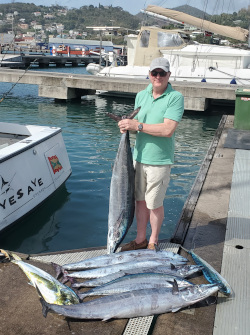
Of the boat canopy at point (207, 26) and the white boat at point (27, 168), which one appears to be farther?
the boat canopy at point (207, 26)

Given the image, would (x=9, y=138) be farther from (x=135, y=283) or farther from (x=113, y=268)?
(x=135, y=283)

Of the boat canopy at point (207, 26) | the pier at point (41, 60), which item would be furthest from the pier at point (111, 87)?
the pier at point (41, 60)

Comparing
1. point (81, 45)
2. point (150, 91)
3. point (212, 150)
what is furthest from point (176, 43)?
point (81, 45)

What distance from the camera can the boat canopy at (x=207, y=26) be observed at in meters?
24.6

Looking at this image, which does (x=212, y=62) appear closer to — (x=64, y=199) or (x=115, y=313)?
(x=64, y=199)

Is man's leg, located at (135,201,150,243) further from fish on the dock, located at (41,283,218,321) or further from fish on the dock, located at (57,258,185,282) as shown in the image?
fish on the dock, located at (41,283,218,321)

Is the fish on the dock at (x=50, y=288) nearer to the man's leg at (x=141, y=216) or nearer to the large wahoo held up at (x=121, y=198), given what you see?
the large wahoo held up at (x=121, y=198)

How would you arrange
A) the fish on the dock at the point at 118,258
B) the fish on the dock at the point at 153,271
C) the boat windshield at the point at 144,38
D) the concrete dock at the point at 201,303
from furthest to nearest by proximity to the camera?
1. the boat windshield at the point at 144,38
2. the fish on the dock at the point at 118,258
3. the fish on the dock at the point at 153,271
4. the concrete dock at the point at 201,303

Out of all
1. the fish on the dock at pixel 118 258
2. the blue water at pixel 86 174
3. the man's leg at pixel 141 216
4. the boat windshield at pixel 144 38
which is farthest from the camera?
the boat windshield at pixel 144 38

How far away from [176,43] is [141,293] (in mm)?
21792

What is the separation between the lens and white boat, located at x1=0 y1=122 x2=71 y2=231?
16.4ft

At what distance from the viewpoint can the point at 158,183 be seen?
12.0 feet

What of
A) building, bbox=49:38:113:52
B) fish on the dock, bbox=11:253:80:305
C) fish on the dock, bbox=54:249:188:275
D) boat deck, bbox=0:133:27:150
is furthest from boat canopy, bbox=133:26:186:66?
building, bbox=49:38:113:52

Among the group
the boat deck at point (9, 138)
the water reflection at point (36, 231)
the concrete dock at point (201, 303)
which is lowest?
the water reflection at point (36, 231)
